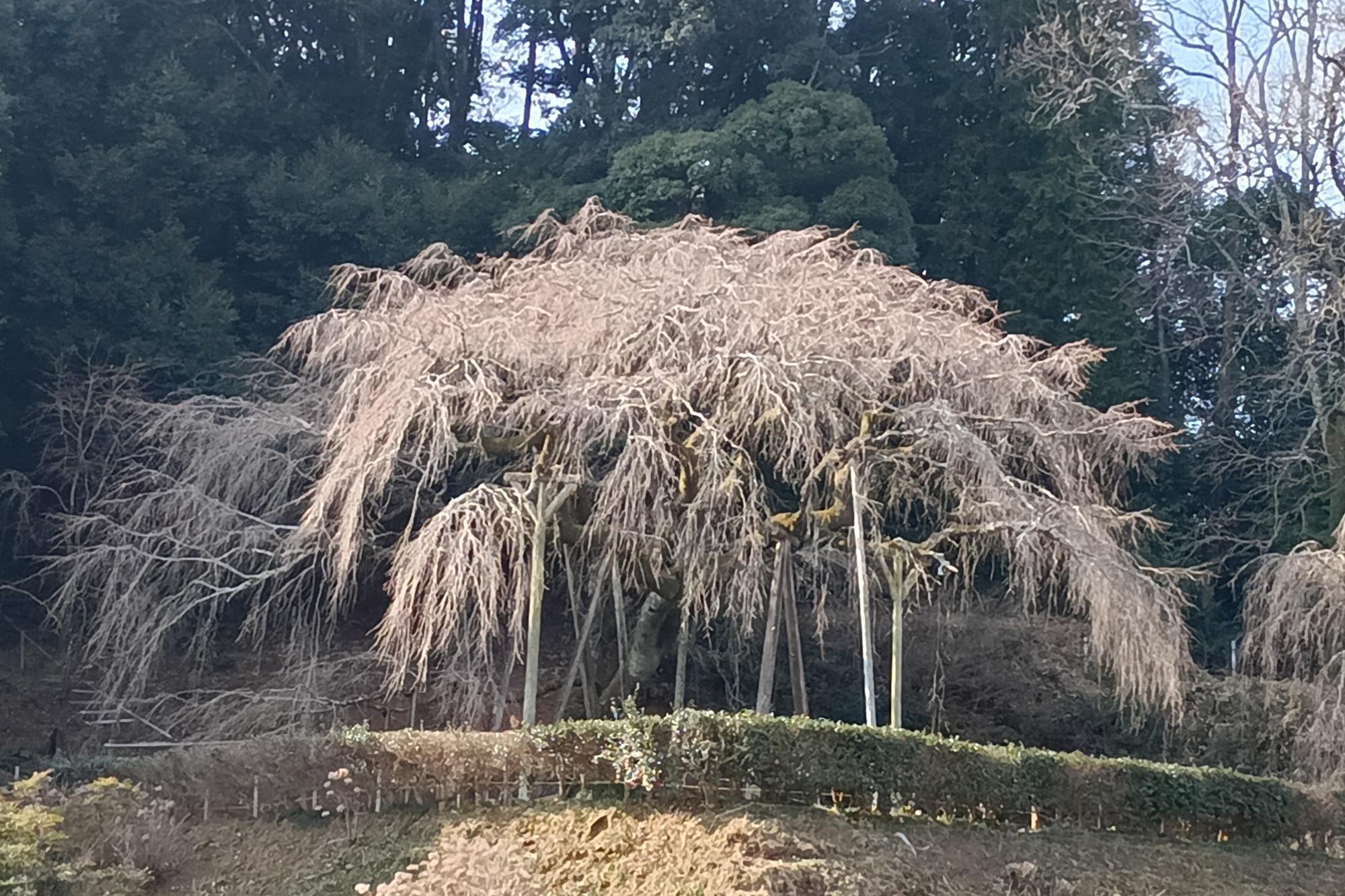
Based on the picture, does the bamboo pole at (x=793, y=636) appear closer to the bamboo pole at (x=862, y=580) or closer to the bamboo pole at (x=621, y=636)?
the bamboo pole at (x=862, y=580)

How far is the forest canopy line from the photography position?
1538cm

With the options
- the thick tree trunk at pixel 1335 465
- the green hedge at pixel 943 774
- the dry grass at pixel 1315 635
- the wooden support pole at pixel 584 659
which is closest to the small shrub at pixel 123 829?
the green hedge at pixel 943 774

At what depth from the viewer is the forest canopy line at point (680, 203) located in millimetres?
15375

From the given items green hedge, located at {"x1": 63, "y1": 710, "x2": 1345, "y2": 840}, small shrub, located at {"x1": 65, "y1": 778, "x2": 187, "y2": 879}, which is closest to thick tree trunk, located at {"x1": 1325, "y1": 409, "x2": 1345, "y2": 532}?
green hedge, located at {"x1": 63, "y1": 710, "x2": 1345, "y2": 840}

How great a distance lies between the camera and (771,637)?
11.4m

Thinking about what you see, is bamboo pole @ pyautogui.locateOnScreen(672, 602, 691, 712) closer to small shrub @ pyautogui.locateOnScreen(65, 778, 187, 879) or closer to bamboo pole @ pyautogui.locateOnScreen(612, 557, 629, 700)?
bamboo pole @ pyautogui.locateOnScreen(612, 557, 629, 700)

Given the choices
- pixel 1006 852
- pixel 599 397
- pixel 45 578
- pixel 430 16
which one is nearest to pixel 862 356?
pixel 599 397

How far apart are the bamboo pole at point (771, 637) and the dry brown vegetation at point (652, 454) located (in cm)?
20

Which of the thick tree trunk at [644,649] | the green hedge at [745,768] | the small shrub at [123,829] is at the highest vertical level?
the thick tree trunk at [644,649]

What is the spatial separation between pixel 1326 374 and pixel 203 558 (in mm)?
15068

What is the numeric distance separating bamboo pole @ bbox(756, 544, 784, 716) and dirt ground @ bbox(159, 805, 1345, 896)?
225 cm

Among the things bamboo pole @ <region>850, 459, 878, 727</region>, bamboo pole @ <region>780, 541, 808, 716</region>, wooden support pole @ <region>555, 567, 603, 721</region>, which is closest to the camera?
bamboo pole @ <region>850, 459, 878, 727</region>

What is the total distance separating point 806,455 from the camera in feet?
32.8

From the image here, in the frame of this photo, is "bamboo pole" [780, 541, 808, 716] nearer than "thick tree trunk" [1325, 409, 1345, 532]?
Yes
